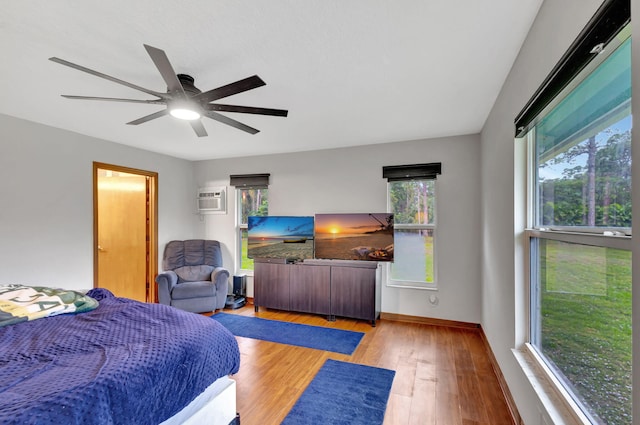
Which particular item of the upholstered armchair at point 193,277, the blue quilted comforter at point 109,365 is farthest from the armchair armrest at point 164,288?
the blue quilted comforter at point 109,365

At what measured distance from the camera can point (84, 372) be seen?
4.03 feet

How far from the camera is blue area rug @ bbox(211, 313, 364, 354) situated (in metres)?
3.10

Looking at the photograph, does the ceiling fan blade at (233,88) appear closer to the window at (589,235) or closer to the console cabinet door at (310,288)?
the window at (589,235)

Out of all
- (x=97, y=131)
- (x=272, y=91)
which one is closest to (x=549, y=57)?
(x=272, y=91)

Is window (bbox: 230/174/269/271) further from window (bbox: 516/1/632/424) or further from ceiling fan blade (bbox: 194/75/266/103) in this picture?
window (bbox: 516/1/632/424)

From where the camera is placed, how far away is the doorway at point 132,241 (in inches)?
171

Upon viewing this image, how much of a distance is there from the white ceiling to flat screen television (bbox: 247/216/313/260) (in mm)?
1712

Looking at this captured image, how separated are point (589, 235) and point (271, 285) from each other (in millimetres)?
3731

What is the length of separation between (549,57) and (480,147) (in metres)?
2.27

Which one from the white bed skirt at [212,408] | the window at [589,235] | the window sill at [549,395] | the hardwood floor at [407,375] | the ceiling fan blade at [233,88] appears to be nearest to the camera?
the window at [589,235]

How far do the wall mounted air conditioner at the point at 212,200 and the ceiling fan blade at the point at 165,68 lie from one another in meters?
3.25

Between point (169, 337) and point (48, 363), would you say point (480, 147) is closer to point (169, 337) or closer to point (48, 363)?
point (169, 337)

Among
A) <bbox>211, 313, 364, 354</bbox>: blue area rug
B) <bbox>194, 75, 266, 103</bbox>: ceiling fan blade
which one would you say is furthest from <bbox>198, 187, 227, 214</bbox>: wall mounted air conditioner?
<bbox>194, 75, 266, 103</bbox>: ceiling fan blade

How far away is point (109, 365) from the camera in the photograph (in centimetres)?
128
